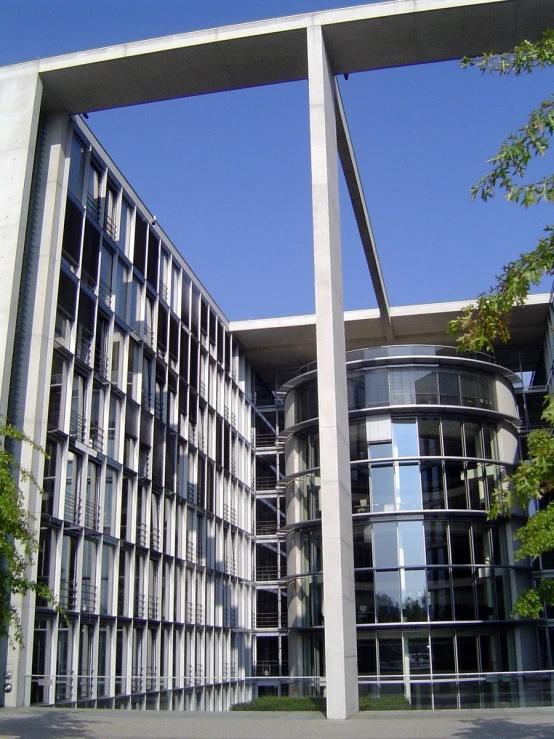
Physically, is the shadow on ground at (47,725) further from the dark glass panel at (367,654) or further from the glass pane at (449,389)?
the glass pane at (449,389)

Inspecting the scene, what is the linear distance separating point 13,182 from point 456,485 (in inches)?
766

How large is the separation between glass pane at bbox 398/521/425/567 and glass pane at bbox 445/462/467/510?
1.62 meters

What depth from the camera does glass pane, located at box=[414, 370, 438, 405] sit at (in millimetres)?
33438

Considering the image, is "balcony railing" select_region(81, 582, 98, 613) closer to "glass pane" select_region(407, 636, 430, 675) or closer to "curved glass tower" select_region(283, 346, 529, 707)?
"curved glass tower" select_region(283, 346, 529, 707)

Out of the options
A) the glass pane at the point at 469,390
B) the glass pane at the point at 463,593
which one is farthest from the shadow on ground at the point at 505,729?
the glass pane at the point at 469,390

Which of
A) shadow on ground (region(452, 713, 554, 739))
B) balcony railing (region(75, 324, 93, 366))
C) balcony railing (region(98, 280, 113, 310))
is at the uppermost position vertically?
balcony railing (region(98, 280, 113, 310))

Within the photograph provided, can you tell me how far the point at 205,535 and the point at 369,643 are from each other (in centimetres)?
956

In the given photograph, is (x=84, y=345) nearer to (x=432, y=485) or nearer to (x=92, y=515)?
(x=92, y=515)

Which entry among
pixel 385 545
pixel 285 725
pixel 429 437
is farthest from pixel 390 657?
pixel 285 725

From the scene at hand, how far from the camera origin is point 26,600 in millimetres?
21516

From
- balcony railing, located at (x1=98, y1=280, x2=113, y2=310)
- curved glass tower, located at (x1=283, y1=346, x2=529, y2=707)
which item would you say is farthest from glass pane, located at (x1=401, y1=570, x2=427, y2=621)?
balcony railing, located at (x1=98, y1=280, x2=113, y2=310)

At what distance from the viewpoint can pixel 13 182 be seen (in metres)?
22.3

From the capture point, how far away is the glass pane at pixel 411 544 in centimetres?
3119

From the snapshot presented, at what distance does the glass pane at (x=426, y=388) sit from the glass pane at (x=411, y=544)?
189 inches
